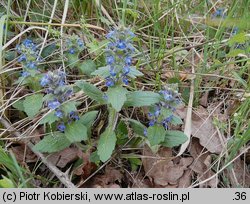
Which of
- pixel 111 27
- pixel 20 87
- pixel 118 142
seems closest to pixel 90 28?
pixel 111 27

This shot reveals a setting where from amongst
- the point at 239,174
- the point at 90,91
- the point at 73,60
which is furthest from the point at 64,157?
the point at 239,174

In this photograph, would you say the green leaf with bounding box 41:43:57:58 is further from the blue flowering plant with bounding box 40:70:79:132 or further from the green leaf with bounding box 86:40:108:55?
the blue flowering plant with bounding box 40:70:79:132

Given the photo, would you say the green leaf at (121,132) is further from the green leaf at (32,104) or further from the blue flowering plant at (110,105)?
the green leaf at (32,104)

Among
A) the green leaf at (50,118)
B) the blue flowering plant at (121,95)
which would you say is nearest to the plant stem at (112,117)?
the blue flowering plant at (121,95)

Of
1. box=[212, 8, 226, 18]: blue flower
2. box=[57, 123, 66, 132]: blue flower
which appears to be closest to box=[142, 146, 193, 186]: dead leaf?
box=[57, 123, 66, 132]: blue flower

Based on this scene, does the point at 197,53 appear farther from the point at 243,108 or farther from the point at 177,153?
the point at 177,153

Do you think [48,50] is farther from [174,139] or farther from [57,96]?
[174,139]
